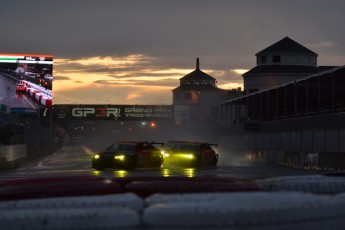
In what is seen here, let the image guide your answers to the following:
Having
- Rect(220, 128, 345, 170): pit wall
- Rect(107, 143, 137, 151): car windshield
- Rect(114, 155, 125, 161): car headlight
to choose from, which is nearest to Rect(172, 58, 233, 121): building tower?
Rect(220, 128, 345, 170): pit wall

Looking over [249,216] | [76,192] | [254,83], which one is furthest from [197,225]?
[254,83]

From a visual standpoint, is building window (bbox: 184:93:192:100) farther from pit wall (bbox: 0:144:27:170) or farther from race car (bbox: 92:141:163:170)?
race car (bbox: 92:141:163:170)

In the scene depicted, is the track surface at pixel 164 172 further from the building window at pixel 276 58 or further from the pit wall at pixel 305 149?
the building window at pixel 276 58

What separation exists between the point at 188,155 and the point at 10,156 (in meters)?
9.51

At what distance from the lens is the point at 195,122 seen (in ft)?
439

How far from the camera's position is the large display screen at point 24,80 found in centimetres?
8425

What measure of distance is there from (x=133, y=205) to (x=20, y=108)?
3269 inches

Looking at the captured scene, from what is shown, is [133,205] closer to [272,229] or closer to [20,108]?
[272,229]

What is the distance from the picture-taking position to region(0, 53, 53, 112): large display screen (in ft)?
276

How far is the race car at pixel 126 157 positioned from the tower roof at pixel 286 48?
82.8 meters

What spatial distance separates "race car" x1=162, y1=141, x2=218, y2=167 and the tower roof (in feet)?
256

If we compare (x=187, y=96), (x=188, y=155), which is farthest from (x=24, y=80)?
(x=187, y=96)

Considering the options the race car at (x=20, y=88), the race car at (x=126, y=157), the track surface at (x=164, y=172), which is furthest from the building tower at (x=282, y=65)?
the race car at (x=126, y=157)

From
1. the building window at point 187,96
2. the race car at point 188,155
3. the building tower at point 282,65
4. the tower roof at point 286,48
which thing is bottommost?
the race car at point 188,155
